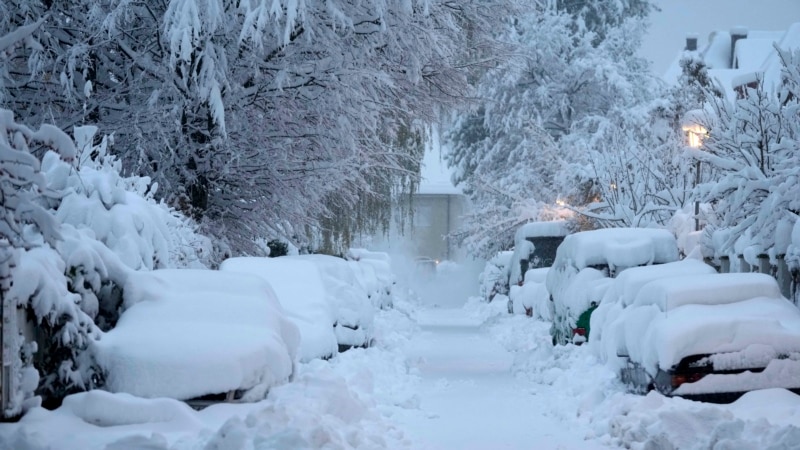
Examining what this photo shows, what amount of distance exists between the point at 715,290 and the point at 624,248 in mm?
5394

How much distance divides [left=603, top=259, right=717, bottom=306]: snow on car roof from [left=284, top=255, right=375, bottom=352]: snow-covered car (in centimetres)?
430

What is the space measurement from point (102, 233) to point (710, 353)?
20.7ft

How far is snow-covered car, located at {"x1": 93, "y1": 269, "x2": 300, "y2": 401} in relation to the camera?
352 inches

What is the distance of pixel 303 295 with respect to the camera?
1570cm

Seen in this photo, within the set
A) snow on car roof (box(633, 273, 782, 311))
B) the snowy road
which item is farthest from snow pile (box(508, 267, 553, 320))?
snow on car roof (box(633, 273, 782, 311))

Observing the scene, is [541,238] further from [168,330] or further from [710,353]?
[168,330]

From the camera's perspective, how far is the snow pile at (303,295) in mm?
14781

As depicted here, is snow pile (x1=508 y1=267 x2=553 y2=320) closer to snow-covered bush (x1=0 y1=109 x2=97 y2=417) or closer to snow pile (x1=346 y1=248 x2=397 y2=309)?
snow pile (x1=346 y1=248 x2=397 y2=309)

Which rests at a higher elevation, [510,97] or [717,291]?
[510,97]

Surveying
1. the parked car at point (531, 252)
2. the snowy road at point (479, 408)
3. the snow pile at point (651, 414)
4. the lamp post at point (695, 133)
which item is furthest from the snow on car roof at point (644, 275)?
the parked car at point (531, 252)

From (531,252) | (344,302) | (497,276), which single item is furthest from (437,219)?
(344,302)

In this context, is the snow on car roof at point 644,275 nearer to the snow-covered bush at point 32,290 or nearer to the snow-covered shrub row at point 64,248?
the snow-covered shrub row at point 64,248

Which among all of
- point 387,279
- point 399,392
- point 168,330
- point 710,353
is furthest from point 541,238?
point 168,330

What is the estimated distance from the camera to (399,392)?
14281 millimetres
